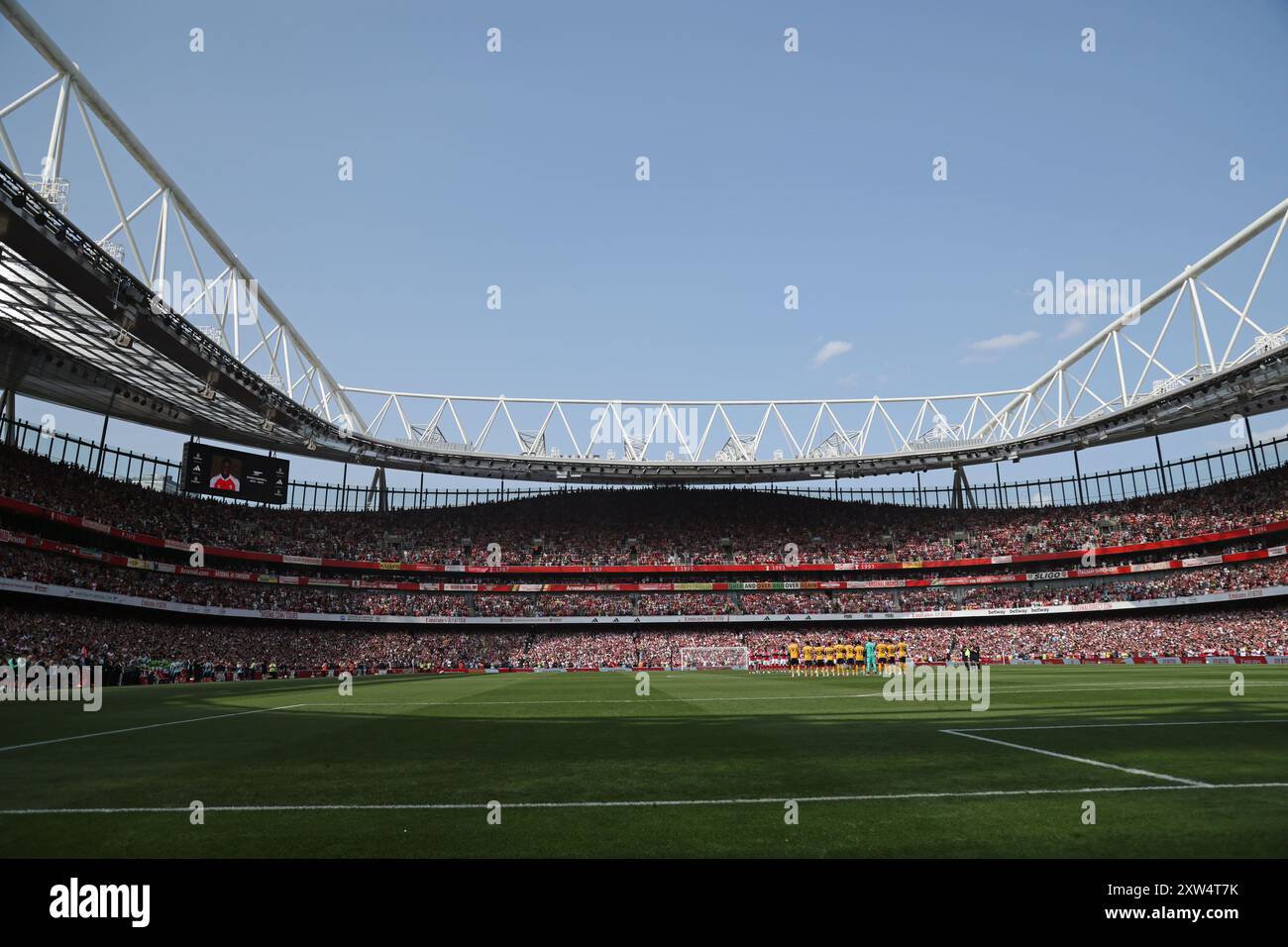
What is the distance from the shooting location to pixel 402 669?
53.7 meters

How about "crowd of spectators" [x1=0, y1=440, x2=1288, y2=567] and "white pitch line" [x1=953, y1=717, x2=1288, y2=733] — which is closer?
"white pitch line" [x1=953, y1=717, x2=1288, y2=733]

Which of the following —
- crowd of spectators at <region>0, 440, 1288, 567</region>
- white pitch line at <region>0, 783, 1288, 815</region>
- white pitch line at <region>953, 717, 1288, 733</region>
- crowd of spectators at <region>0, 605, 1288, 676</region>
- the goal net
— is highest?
crowd of spectators at <region>0, 440, 1288, 567</region>

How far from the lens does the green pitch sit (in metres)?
5.56

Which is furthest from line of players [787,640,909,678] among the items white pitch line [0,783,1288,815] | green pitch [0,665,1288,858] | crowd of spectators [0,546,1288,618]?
white pitch line [0,783,1288,815]

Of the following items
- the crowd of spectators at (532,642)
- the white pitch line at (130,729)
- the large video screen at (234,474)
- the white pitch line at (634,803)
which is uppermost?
the large video screen at (234,474)

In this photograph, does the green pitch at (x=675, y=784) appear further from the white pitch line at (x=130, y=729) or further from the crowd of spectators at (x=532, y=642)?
the crowd of spectators at (x=532, y=642)

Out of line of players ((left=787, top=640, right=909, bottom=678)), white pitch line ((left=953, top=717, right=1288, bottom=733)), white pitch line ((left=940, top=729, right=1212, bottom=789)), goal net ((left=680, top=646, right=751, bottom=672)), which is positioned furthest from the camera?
goal net ((left=680, top=646, right=751, bottom=672))

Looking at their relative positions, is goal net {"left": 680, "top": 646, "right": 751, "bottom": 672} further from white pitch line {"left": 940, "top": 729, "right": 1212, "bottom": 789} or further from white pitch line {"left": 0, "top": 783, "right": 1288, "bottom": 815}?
white pitch line {"left": 0, "top": 783, "right": 1288, "bottom": 815}

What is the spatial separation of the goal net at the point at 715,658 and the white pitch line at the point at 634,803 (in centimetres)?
5121

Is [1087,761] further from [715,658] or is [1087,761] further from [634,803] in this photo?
[715,658]

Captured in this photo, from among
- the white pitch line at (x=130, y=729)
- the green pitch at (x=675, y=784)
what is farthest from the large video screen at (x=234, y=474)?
the green pitch at (x=675, y=784)

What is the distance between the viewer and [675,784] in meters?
7.90

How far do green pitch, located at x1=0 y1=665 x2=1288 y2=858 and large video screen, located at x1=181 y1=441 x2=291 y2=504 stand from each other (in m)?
41.9

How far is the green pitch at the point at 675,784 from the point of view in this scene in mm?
5559
